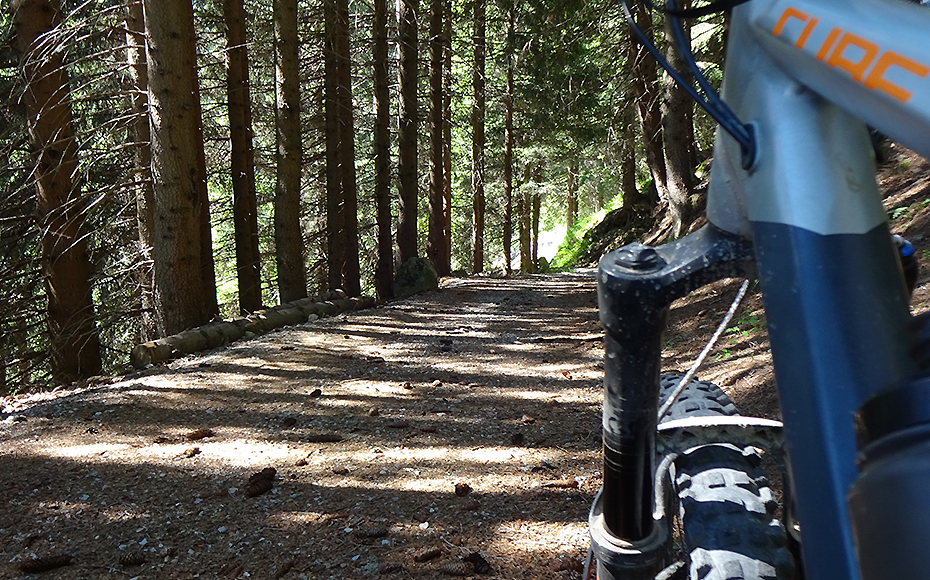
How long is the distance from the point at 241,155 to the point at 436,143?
20.2ft

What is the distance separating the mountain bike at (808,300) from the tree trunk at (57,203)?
8262 millimetres

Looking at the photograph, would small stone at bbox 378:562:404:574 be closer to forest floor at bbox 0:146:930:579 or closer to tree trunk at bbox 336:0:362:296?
forest floor at bbox 0:146:930:579

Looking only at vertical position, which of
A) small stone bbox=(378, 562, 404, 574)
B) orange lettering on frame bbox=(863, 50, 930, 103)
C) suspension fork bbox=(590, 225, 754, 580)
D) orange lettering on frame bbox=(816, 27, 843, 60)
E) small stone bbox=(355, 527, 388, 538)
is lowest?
small stone bbox=(378, 562, 404, 574)

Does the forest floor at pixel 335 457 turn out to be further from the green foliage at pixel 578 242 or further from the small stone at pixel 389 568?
the green foliage at pixel 578 242

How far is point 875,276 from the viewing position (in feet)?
2.97

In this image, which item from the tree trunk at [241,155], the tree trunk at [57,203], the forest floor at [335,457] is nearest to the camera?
the forest floor at [335,457]

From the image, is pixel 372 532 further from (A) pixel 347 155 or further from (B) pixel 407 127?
(B) pixel 407 127

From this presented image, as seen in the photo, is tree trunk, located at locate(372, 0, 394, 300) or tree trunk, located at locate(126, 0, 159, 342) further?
tree trunk, located at locate(372, 0, 394, 300)

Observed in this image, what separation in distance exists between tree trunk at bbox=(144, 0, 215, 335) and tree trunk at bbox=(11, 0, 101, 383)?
56.4 inches

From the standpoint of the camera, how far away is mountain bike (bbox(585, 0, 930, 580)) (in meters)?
0.70

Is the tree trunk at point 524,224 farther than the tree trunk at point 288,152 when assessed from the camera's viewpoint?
Yes

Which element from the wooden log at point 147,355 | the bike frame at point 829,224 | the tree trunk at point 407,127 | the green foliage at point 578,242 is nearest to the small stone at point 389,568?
the bike frame at point 829,224

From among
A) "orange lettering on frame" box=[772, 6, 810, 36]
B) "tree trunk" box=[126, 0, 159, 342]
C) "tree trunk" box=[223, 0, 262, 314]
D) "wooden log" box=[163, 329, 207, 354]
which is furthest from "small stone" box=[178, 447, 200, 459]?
"tree trunk" box=[223, 0, 262, 314]

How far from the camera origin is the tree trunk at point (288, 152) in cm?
1044
